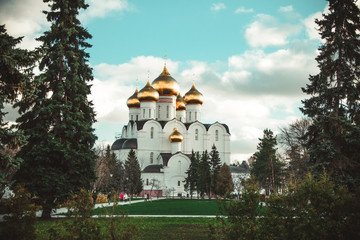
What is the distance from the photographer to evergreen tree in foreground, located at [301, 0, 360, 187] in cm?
1598

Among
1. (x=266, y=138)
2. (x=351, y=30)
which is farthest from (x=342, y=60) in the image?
(x=266, y=138)

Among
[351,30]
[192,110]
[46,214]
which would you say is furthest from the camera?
[192,110]

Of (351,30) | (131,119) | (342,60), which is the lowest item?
(342,60)

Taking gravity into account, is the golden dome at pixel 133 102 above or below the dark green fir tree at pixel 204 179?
above

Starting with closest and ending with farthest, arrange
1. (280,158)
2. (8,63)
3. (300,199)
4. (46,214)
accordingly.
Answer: (300,199) → (8,63) → (46,214) → (280,158)

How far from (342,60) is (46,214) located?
51.6 ft

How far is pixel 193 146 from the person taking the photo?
59.4 metres

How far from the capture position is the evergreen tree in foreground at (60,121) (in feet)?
50.6

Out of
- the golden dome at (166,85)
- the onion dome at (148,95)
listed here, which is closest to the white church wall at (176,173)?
the onion dome at (148,95)

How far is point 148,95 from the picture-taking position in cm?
5831

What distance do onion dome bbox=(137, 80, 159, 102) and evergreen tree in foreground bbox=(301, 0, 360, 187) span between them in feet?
137

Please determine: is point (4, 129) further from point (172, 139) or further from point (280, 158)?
point (172, 139)

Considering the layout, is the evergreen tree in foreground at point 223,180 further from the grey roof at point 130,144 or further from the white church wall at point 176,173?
the grey roof at point 130,144

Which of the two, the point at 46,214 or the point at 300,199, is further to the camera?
the point at 46,214
